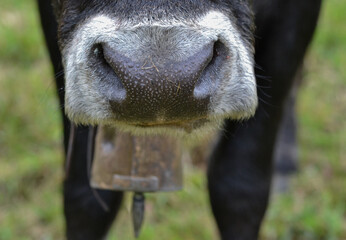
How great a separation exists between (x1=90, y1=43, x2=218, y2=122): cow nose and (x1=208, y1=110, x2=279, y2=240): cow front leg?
72 centimetres

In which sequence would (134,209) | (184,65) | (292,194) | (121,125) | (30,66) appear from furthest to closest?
(30,66) → (292,194) → (134,209) → (121,125) → (184,65)

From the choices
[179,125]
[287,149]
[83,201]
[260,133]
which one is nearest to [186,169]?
[287,149]

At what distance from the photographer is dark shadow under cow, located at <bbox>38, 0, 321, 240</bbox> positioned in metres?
1.44

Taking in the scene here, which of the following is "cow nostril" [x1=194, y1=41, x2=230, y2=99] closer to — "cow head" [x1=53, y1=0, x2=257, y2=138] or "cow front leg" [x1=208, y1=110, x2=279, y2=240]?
"cow head" [x1=53, y1=0, x2=257, y2=138]

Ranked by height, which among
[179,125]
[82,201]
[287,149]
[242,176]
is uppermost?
[179,125]

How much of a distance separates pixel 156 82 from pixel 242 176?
880 millimetres

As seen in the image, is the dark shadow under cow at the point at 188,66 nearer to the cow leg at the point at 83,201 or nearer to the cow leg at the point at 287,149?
A: the cow leg at the point at 83,201

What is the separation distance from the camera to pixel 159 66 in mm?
1430

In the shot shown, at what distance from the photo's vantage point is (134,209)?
224cm

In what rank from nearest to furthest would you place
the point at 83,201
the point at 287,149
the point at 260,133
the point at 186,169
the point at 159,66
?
the point at 159,66 → the point at 260,133 → the point at 83,201 → the point at 186,169 → the point at 287,149

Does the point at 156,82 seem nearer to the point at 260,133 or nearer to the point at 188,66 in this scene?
the point at 188,66

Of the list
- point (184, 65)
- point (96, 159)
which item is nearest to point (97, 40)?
point (184, 65)

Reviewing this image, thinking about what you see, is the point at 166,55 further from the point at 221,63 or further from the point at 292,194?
the point at 292,194

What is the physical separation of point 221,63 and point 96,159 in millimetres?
830
